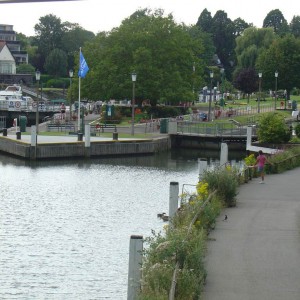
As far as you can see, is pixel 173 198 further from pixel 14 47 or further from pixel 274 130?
pixel 14 47

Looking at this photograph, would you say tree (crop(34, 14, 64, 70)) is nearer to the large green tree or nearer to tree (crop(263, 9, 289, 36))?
tree (crop(263, 9, 289, 36))

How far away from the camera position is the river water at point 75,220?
21.0m

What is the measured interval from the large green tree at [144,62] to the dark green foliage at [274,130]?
22088 mm

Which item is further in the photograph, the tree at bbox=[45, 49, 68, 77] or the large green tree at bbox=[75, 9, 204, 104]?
the tree at bbox=[45, 49, 68, 77]

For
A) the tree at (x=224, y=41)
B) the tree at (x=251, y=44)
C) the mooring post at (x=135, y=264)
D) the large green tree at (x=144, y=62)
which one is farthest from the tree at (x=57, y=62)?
the mooring post at (x=135, y=264)

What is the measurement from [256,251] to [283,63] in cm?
8178

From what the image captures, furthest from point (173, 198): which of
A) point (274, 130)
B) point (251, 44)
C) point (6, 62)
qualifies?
point (6, 62)

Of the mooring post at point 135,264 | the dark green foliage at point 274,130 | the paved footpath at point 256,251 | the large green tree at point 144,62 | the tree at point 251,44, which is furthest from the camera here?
the tree at point 251,44

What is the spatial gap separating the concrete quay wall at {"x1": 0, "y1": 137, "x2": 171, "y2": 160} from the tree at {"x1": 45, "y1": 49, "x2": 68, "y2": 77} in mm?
84900

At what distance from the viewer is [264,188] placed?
2756 cm

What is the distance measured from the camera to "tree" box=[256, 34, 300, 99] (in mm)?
96875

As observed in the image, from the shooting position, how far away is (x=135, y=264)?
1420cm

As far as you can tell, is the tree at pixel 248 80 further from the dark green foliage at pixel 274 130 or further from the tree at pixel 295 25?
the dark green foliage at pixel 274 130

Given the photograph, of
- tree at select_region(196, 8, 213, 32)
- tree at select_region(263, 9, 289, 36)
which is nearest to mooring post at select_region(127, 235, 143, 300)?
tree at select_region(196, 8, 213, 32)
